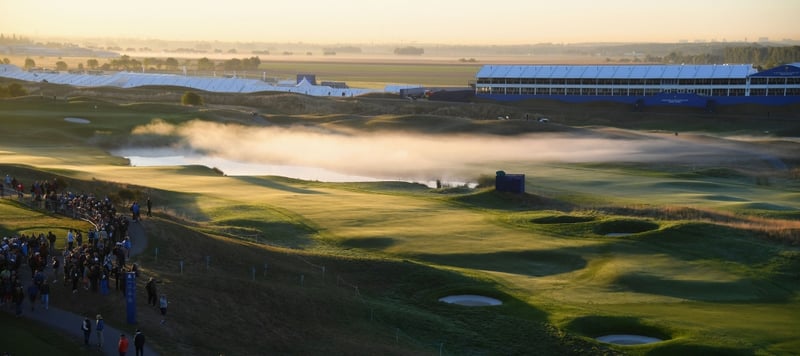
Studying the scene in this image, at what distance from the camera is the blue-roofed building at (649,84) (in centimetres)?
14812

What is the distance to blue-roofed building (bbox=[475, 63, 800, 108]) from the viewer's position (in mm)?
148125

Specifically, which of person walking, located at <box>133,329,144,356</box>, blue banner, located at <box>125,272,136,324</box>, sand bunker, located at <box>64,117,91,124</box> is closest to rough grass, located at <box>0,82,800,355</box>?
blue banner, located at <box>125,272,136,324</box>

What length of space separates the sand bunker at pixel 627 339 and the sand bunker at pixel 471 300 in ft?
→ 19.0

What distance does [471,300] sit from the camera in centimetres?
4466

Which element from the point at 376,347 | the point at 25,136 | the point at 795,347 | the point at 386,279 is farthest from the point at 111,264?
the point at 25,136

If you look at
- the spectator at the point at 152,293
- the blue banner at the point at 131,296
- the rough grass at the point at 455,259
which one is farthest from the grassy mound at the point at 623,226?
the blue banner at the point at 131,296

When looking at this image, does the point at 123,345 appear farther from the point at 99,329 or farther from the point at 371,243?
the point at 371,243

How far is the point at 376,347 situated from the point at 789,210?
145 ft

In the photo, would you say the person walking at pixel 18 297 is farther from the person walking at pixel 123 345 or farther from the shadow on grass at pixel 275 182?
the shadow on grass at pixel 275 182

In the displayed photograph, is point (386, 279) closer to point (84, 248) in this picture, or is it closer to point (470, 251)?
point (470, 251)

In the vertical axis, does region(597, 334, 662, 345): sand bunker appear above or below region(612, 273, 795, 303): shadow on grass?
below

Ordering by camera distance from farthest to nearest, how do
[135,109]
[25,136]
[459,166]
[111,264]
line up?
[135,109] < [25,136] < [459,166] < [111,264]

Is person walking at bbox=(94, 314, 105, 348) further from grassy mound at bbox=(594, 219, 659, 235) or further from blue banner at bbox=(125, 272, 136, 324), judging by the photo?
grassy mound at bbox=(594, 219, 659, 235)

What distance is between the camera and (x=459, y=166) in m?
99.5
